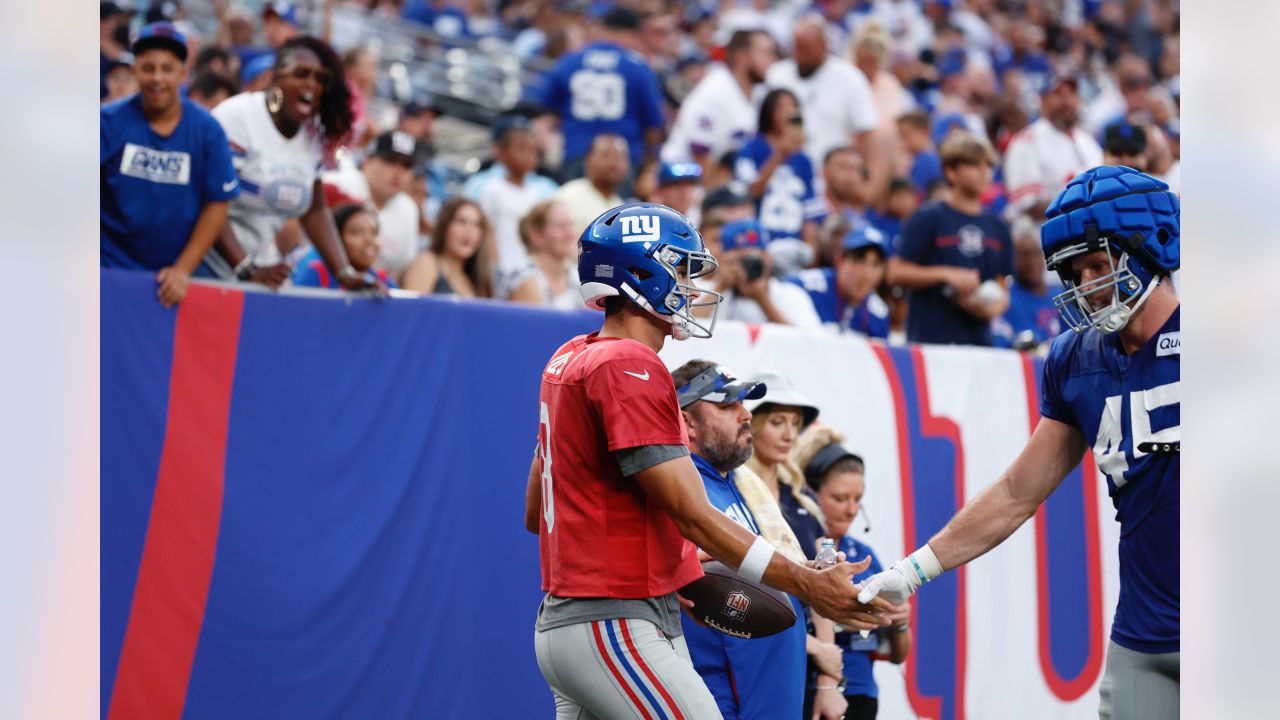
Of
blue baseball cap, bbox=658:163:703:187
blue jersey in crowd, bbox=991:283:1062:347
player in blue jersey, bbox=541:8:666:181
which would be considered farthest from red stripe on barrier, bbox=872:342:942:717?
player in blue jersey, bbox=541:8:666:181

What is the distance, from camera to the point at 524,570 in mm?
6543

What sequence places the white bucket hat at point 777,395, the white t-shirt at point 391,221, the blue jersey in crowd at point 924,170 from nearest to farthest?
the white bucket hat at point 777,395 < the white t-shirt at point 391,221 < the blue jersey in crowd at point 924,170

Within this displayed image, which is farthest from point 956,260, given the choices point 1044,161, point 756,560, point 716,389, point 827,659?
point 756,560

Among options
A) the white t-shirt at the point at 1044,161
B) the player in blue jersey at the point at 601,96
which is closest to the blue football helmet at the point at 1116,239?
the white t-shirt at the point at 1044,161

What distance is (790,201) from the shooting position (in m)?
10.9

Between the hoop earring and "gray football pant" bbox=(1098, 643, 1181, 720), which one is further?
the hoop earring

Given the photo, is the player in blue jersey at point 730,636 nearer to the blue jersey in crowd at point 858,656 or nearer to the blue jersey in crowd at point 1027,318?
the blue jersey in crowd at point 858,656

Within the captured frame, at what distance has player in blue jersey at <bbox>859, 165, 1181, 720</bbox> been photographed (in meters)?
4.39

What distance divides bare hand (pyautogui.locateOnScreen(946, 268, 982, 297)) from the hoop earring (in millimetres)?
4057

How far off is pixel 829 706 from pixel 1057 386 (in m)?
1.71

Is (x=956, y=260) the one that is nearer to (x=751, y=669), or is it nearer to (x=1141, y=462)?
(x=751, y=669)

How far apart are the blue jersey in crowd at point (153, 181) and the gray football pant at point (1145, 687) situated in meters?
3.95

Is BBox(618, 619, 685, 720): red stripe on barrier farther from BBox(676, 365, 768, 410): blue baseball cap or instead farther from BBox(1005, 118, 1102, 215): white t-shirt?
BBox(1005, 118, 1102, 215): white t-shirt

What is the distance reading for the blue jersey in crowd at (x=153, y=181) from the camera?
242 inches
